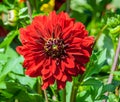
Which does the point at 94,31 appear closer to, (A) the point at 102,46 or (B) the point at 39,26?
(A) the point at 102,46

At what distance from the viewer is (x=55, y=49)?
1.09 meters

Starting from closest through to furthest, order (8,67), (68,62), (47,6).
A: (68,62) < (8,67) < (47,6)

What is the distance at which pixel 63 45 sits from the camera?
3.55ft

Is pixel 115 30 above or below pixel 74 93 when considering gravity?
above

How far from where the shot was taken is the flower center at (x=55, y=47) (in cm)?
108

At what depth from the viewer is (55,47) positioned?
42.9 inches

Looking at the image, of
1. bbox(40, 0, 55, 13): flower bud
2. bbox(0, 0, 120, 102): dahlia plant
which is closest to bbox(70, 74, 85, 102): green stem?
bbox(0, 0, 120, 102): dahlia plant

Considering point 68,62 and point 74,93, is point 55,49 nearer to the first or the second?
point 68,62

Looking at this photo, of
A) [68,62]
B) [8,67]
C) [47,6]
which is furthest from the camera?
[47,6]

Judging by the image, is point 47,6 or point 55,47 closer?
point 55,47

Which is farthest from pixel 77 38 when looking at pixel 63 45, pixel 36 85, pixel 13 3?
pixel 13 3

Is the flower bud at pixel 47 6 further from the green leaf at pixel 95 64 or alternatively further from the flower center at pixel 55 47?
the flower center at pixel 55 47

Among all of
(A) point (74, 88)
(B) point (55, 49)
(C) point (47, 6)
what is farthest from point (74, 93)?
(C) point (47, 6)

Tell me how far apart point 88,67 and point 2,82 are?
219mm
